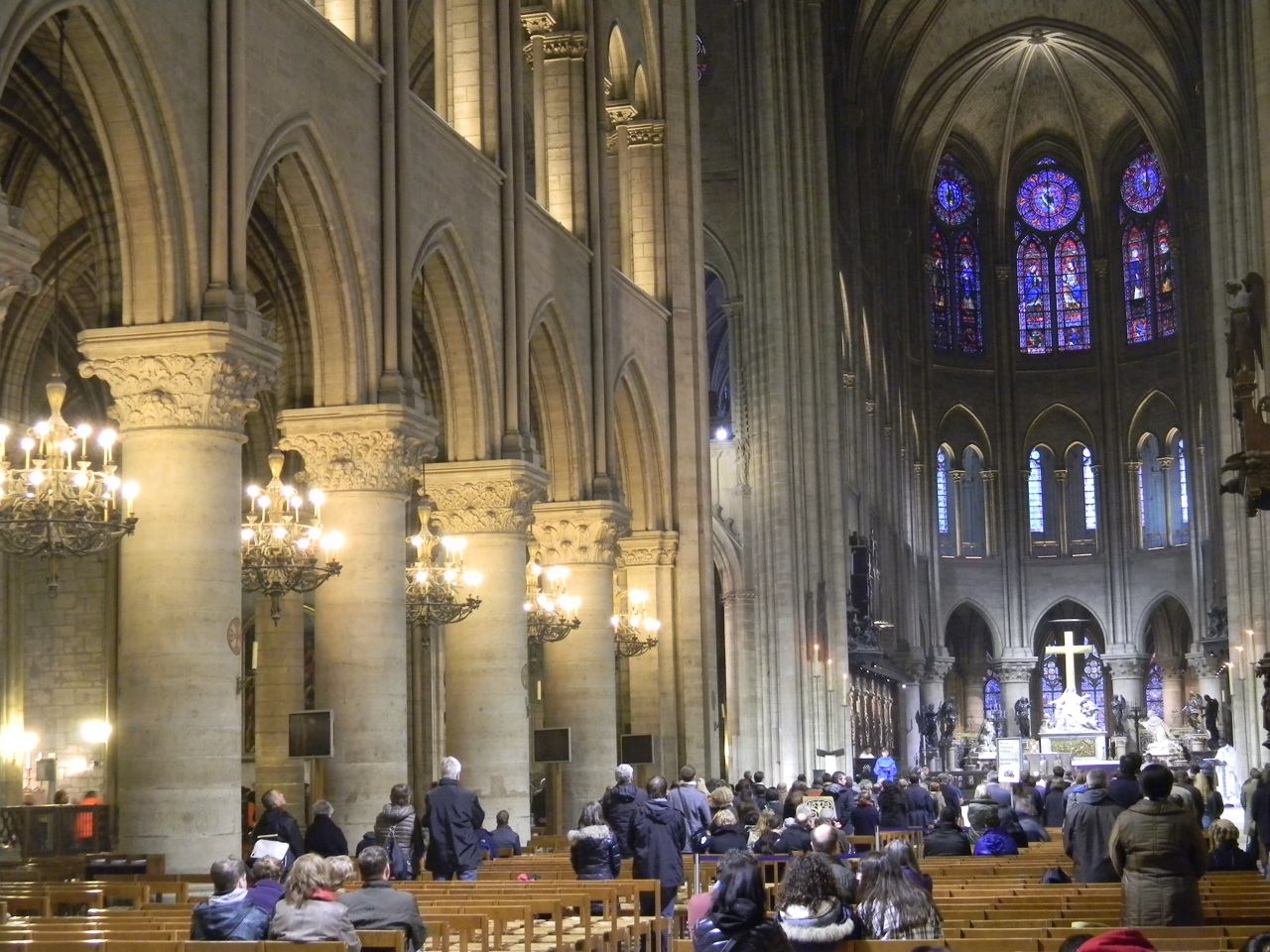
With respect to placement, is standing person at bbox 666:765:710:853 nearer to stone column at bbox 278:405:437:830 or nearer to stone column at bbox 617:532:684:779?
stone column at bbox 278:405:437:830


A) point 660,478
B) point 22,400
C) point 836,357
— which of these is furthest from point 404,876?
point 836,357

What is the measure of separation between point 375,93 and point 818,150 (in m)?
24.4

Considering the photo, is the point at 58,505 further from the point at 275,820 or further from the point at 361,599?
the point at 361,599

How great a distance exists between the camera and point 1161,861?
31.7 ft

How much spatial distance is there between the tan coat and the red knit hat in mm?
4493

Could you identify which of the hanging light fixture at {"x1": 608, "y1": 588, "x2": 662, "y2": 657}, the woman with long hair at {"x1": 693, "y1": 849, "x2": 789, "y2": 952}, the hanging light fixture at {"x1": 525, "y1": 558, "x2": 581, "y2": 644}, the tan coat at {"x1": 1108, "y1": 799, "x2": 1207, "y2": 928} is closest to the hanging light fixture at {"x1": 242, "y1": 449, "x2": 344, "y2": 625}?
the hanging light fixture at {"x1": 525, "y1": 558, "x2": 581, "y2": 644}

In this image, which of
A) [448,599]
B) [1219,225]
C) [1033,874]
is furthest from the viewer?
[1219,225]

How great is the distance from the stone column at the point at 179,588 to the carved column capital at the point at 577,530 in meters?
10.9

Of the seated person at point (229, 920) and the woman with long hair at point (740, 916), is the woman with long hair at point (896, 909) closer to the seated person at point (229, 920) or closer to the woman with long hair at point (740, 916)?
the woman with long hair at point (740, 916)

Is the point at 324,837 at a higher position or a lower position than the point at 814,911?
lower

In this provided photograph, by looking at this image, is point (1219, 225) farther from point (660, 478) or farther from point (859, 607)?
point (660, 478)

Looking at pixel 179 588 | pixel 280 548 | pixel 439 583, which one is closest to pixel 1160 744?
pixel 439 583

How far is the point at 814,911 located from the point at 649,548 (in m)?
22.6

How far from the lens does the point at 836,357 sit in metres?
43.8
